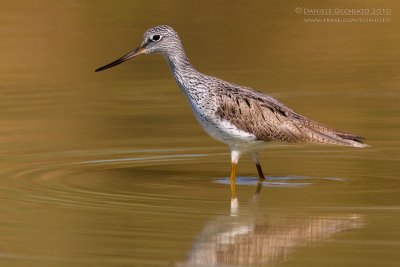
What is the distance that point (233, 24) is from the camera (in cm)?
2686

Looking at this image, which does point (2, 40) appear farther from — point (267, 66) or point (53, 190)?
point (53, 190)

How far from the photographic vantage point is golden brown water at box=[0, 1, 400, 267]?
11.8 m

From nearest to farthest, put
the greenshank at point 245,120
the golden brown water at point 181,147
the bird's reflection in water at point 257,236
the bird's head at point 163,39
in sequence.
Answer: the bird's reflection in water at point 257,236
the golden brown water at point 181,147
the greenshank at point 245,120
the bird's head at point 163,39

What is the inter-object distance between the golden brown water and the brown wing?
493mm

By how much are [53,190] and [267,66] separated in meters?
9.06

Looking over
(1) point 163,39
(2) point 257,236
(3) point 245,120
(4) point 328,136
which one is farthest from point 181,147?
(2) point 257,236

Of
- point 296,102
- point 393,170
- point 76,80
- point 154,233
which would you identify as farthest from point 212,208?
point 76,80

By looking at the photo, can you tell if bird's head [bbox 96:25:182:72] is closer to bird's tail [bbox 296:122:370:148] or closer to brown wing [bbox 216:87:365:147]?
brown wing [bbox 216:87:365:147]

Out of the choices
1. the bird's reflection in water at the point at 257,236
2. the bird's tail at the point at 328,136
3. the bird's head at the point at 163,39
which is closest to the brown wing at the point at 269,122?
the bird's tail at the point at 328,136

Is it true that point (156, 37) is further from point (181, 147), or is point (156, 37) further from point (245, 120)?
point (181, 147)

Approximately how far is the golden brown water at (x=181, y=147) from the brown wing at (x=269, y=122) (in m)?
0.49

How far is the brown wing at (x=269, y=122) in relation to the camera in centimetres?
1495

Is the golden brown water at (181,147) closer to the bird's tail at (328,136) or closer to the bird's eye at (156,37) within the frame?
the bird's tail at (328,136)

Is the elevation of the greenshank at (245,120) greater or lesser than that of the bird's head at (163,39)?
lesser
